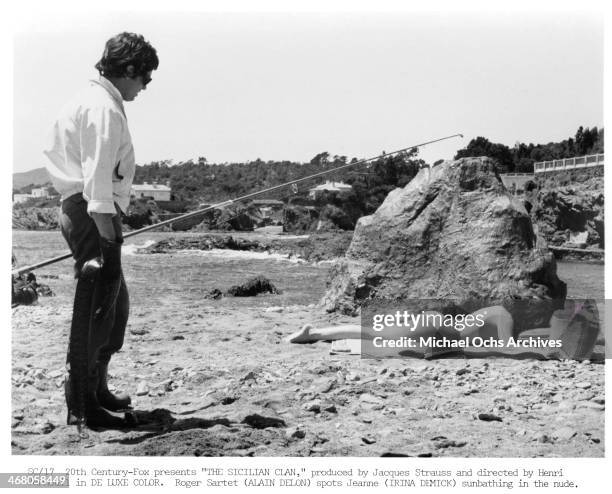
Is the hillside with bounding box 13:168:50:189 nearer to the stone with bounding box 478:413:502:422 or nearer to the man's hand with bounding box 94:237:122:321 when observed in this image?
the man's hand with bounding box 94:237:122:321

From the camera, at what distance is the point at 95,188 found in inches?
124

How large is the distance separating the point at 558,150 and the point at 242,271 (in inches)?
378

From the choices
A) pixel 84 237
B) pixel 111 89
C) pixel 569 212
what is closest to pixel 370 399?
pixel 84 237

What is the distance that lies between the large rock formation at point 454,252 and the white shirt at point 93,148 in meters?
3.63

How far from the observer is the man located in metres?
3.23

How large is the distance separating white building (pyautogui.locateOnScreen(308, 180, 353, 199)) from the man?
2738cm

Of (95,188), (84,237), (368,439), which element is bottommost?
(368,439)

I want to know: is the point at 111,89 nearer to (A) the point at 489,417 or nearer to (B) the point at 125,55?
(B) the point at 125,55

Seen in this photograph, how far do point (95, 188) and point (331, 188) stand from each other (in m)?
28.7

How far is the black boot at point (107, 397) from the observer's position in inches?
148

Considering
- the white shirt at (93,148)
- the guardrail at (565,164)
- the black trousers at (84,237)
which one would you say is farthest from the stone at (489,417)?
the guardrail at (565,164)

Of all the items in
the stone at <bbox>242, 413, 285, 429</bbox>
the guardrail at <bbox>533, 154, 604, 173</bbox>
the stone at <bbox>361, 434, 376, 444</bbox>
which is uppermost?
the guardrail at <bbox>533, 154, 604, 173</bbox>

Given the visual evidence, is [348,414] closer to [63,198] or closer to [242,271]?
[63,198]

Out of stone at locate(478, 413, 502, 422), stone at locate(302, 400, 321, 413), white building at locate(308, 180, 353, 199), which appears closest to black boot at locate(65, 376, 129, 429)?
stone at locate(302, 400, 321, 413)
